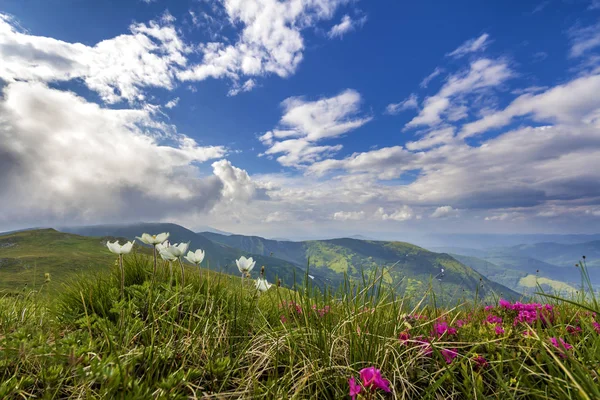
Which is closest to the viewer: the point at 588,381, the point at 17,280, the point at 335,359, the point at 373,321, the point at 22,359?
the point at 588,381

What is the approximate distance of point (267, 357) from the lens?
3.63 meters

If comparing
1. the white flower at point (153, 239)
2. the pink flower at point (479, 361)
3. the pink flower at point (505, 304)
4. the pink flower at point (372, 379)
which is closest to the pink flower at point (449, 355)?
the pink flower at point (479, 361)

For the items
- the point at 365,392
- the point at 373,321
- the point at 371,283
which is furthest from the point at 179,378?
the point at 371,283

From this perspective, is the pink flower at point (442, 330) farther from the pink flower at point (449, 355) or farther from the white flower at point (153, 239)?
the white flower at point (153, 239)

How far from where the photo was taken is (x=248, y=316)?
453cm

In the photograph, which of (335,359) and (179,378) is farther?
(335,359)

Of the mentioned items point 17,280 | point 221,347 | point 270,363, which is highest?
point 221,347

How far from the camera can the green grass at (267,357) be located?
111 inches

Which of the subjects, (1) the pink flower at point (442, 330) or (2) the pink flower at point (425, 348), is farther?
(1) the pink flower at point (442, 330)

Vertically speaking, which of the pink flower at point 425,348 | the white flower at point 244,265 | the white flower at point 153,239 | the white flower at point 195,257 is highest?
the white flower at point 153,239

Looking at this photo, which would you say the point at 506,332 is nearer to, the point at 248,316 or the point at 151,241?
the point at 248,316

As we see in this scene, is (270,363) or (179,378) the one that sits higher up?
(179,378)

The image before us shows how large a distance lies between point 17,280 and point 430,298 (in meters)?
186

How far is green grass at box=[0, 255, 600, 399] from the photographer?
111 inches
